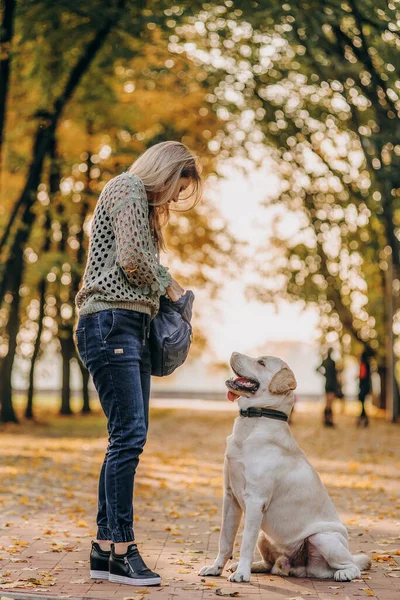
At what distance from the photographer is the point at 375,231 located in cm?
2581

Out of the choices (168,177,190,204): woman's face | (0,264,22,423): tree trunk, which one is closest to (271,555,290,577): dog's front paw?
(168,177,190,204): woman's face

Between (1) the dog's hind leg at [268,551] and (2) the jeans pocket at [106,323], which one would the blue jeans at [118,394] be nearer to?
(2) the jeans pocket at [106,323]

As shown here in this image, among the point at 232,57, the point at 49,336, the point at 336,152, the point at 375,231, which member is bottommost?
the point at 49,336

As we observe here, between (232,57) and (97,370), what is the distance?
16.5m

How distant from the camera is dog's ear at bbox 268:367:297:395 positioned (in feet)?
18.9

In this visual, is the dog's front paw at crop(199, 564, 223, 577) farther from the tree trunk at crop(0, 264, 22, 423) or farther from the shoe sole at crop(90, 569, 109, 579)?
the tree trunk at crop(0, 264, 22, 423)

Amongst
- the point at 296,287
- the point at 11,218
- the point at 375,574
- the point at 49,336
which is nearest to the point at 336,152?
the point at 296,287

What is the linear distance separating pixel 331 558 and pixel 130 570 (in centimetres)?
120

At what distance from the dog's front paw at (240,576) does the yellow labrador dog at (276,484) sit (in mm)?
68

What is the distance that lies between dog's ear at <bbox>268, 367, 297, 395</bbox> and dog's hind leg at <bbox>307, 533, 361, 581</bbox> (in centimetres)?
87

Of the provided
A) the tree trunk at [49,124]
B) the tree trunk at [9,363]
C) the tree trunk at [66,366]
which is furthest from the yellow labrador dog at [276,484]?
the tree trunk at [66,366]

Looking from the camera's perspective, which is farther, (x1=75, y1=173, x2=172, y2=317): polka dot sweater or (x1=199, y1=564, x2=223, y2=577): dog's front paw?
(x1=199, y1=564, x2=223, y2=577): dog's front paw

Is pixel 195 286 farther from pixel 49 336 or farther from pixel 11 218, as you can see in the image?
pixel 11 218

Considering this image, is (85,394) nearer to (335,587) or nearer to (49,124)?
(49,124)
